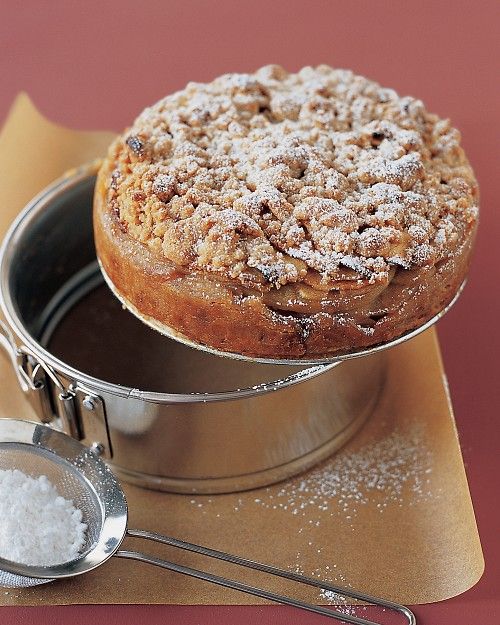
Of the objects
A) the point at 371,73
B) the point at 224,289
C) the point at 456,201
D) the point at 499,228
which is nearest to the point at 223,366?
the point at 224,289

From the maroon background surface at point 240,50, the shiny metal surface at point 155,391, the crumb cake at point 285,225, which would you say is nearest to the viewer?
the crumb cake at point 285,225

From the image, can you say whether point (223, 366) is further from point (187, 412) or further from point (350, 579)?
point (350, 579)

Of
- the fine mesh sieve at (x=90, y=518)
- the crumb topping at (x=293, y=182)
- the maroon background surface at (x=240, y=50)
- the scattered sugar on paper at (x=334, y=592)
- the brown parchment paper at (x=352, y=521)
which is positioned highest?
the crumb topping at (x=293, y=182)

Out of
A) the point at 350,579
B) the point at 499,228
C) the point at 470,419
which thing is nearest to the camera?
the point at 350,579

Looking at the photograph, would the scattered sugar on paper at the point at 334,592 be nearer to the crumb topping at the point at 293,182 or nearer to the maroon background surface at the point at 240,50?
the crumb topping at the point at 293,182

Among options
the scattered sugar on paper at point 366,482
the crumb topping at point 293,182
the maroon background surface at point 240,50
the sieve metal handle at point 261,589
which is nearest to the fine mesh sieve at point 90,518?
the sieve metal handle at point 261,589

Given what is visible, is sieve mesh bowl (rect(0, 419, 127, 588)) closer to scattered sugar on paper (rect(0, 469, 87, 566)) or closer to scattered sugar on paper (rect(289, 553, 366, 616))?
scattered sugar on paper (rect(0, 469, 87, 566))

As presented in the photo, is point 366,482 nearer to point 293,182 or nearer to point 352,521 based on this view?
point 352,521

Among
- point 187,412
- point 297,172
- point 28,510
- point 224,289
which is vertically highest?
point 297,172
